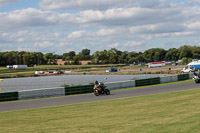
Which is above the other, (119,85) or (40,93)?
(119,85)

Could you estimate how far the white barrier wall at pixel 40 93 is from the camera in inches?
1185

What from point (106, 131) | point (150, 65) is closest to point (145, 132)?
point (106, 131)

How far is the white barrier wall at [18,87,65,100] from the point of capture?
30.1 meters

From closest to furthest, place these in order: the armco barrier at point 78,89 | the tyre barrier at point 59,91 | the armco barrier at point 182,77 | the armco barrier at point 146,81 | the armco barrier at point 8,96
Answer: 1. the armco barrier at point 8,96
2. the tyre barrier at point 59,91
3. the armco barrier at point 78,89
4. the armco barrier at point 146,81
5. the armco barrier at point 182,77

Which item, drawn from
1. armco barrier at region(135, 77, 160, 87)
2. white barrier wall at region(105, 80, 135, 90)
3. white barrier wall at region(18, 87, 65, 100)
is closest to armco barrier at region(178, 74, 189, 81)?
armco barrier at region(135, 77, 160, 87)

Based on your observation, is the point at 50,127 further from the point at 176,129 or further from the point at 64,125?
the point at 176,129

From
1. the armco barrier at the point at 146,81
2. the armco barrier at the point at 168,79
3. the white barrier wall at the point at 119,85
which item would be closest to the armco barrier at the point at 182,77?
the armco barrier at the point at 168,79

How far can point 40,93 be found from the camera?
102 ft

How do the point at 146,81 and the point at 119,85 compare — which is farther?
the point at 146,81

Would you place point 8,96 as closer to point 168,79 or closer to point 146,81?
point 146,81

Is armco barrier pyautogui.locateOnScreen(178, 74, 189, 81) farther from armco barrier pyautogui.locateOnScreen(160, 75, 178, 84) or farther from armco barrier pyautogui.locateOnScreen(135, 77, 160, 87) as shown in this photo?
armco barrier pyautogui.locateOnScreen(135, 77, 160, 87)

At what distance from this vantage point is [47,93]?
103ft

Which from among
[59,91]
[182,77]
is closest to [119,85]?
[59,91]

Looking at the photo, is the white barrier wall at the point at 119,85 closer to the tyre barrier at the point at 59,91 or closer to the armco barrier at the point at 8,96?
the tyre barrier at the point at 59,91
